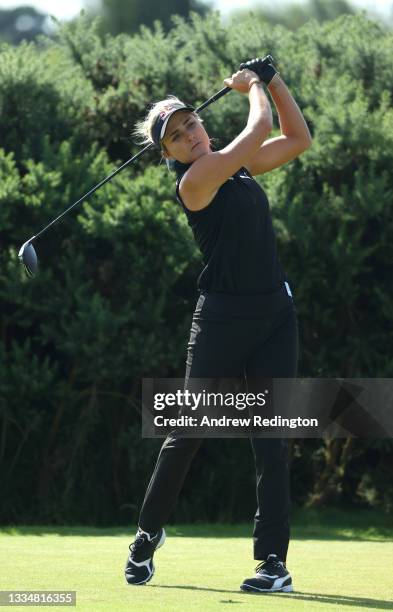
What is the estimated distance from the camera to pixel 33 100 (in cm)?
960

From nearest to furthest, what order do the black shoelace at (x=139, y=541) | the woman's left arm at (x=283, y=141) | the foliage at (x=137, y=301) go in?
the black shoelace at (x=139, y=541) < the woman's left arm at (x=283, y=141) < the foliage at (x=137, y=301)

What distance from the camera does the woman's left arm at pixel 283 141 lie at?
5477 mm

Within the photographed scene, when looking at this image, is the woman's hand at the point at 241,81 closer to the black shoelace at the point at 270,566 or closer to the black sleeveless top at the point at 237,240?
the black sleeveless top at the point at 237,240

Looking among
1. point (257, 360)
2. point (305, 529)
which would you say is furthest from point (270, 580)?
point (305, 529)

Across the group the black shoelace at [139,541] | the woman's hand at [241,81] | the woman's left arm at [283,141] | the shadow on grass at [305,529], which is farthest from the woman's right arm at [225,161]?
the shadow on grass at [305,529]

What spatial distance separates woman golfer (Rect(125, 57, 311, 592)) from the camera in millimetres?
5039

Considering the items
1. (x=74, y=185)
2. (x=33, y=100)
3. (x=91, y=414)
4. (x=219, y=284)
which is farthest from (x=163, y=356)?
(x=219, y=284)

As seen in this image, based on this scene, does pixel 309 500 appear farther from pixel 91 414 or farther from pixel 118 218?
pixel 118 218

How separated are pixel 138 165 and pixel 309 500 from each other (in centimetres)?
281

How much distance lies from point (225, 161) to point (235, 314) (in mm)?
Result: 617

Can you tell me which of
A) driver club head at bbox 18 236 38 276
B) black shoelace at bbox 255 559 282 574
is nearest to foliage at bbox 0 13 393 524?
driver club head at bbox 18 236 38 276

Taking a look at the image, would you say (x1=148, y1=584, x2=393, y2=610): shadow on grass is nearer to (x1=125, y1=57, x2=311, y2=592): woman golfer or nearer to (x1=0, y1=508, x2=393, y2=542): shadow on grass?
(x1=125, y1=57, x2=311, y2=592): woman golfer

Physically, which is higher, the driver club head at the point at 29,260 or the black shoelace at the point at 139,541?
the driver club head at the point at 29,260

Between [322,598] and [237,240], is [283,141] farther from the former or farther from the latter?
[322,598]
